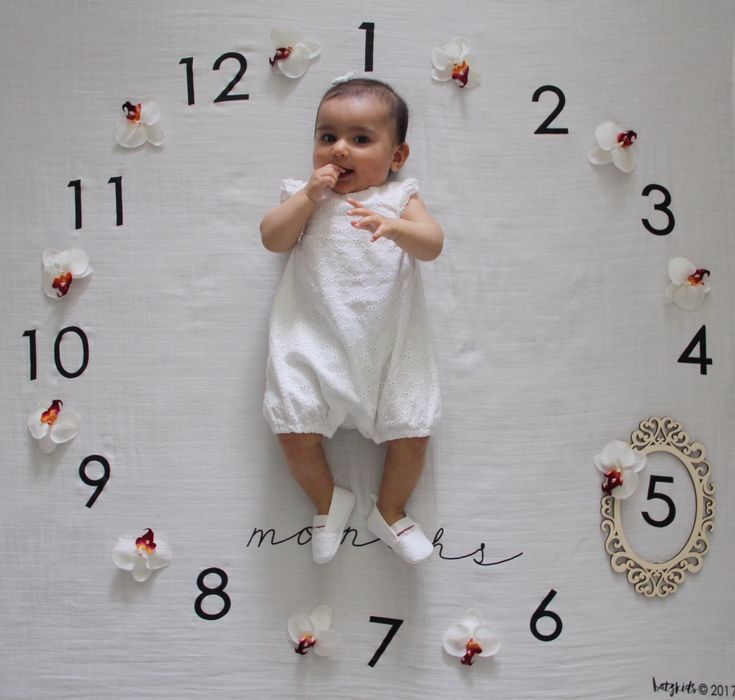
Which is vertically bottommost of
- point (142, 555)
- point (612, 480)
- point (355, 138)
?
point (142, 555)

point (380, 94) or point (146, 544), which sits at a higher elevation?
point (380, 94)

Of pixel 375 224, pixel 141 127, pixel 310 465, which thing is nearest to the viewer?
pixel 375 224

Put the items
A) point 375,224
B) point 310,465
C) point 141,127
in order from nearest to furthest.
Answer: point 375,224, point 310,465, point 141,127

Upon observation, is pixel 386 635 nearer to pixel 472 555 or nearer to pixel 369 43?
pixel 472 555

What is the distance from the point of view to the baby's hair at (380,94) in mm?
1397

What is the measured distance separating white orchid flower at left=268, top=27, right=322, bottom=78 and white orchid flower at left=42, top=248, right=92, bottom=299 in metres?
0.47

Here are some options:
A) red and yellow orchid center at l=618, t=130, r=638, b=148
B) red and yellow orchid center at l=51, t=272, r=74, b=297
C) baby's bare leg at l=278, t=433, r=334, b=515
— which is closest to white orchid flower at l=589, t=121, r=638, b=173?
red and yellow orchid center at l=618, t=130, r=638, b=148

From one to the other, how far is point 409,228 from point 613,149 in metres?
0.44

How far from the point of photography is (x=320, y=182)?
136 centimetres

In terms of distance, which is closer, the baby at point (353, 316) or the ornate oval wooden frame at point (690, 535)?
the baby at point (353, 316)

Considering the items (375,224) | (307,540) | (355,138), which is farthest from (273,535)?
(355,138)

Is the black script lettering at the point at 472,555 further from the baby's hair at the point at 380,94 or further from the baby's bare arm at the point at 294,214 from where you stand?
the baby's hair at the point at 380,94

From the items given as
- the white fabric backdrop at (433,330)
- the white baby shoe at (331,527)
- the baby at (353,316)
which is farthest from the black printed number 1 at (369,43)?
the white baby shoe at (331,527)

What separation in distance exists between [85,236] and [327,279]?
1.48ft
